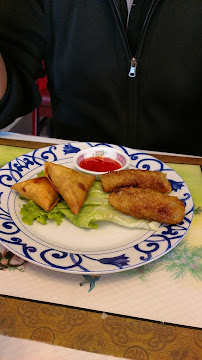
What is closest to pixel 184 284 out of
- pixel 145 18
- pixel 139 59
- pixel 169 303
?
pixel 169 303

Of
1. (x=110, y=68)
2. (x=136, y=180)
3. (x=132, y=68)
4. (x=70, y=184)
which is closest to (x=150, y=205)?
(x=136, y=180)

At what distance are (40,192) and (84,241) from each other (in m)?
0.25

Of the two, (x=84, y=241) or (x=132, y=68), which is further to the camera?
(x=132, y=68)

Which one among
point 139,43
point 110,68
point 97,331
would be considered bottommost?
point 97,331

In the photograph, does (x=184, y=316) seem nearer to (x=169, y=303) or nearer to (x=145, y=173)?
(x=169, y=303)

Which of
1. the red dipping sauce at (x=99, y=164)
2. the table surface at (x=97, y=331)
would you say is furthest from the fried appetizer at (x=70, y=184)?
the table surface at (x=97, y=331)

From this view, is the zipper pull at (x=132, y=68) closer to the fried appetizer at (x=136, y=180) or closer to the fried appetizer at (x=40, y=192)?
the fried appetizer at (x=136, y=180)

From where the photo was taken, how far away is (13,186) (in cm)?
131

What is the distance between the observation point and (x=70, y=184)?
1290 mm

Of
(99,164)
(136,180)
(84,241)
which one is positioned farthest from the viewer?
(99,164)

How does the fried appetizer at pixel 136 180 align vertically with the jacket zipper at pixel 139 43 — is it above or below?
below

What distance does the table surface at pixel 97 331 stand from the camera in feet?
2.79

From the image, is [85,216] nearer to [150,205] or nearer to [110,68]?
[150,205]

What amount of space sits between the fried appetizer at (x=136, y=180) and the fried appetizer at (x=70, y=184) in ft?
0.24
